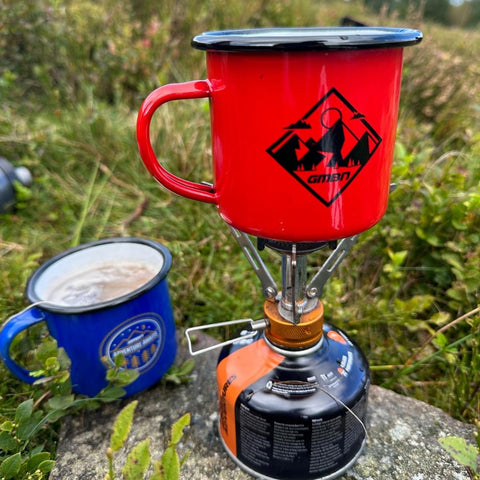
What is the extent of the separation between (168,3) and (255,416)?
10.6 feet

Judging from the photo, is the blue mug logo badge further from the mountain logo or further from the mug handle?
the mountain logo

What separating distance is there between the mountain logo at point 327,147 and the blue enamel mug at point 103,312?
Answer: 52 centimetres

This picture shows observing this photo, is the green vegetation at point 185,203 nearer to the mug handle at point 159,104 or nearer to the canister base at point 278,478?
the canister base at point 278,478

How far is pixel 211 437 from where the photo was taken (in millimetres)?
1011

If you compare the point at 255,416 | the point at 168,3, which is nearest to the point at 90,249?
the point at 255,416

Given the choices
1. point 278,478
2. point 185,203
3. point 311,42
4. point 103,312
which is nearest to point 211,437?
point 278,478

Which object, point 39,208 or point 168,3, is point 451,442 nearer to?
point 39,208

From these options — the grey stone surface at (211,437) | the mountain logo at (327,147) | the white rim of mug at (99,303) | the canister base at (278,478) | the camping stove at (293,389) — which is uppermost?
the mountain logo at (327,147)

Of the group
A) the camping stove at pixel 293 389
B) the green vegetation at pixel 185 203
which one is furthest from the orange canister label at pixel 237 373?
the green vegetation at pixel 185 203

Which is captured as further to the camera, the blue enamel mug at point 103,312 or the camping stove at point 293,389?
the blue enamel mug at point 103,312

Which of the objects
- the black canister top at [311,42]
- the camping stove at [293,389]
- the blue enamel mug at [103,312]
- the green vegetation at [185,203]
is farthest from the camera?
the green vegetation at [185,203]

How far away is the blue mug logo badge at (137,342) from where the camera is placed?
0.99 meters

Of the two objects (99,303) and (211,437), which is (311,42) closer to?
(99,303)

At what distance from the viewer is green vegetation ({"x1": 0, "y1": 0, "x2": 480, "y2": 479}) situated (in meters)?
1.18
